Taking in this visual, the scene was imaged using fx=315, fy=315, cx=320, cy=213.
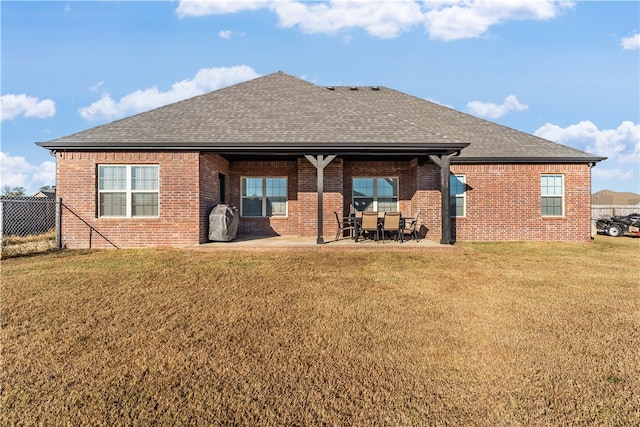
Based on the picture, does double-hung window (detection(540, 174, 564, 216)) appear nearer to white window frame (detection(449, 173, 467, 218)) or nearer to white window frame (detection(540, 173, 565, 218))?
white window frame (detection(540, 173, 565, 218))

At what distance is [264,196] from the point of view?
40.0 ft

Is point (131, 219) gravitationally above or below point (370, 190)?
below

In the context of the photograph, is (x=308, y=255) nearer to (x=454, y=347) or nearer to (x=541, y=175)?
(x=454, y=347)

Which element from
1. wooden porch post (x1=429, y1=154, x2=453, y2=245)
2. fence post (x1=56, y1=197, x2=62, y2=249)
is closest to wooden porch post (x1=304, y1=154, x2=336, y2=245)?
wooden porch post (x1=429, y1=154, x2=453, y2=245)

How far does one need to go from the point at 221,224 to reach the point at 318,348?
6.95 m

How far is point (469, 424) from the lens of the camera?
2.15 meters

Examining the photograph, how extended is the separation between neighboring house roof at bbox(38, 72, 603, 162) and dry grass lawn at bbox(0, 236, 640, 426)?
13.5 ft

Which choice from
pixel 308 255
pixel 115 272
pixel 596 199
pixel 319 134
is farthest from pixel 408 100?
pixel 596 199

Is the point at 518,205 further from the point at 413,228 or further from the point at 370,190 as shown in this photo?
the point at 370,190

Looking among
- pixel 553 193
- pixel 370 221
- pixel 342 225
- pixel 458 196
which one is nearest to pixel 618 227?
pixel 553 193

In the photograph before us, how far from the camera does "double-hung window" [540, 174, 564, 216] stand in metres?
11.3

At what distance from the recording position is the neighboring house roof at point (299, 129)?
8.98 m

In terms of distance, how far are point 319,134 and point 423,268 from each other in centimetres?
496

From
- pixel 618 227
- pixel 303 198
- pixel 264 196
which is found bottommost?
pixel 618 227
